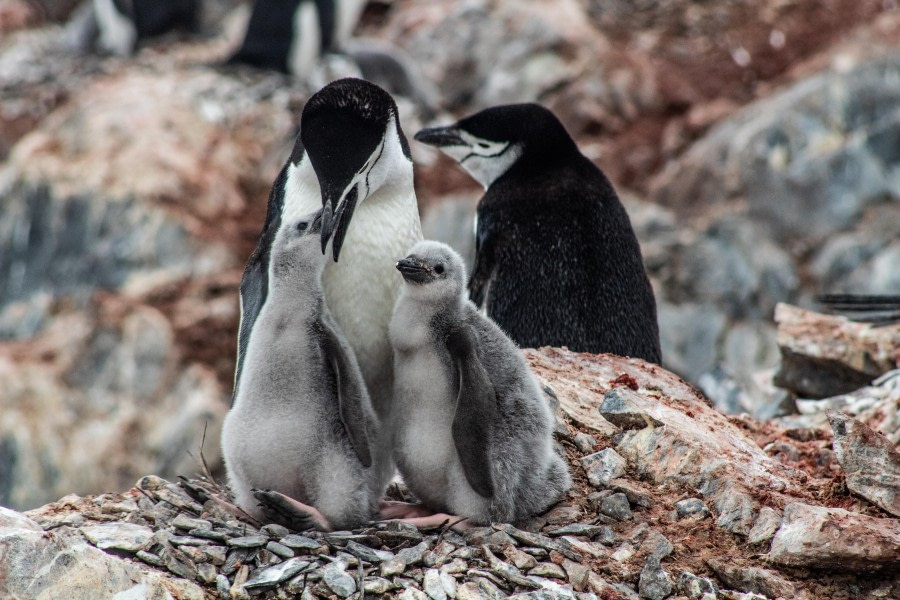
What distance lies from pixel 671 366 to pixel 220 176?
200 inches

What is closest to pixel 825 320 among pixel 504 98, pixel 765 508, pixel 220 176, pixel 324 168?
pixel 765 508

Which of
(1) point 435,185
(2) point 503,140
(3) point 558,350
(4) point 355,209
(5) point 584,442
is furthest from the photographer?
(1) point 435,185

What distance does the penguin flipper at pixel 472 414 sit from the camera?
296cm

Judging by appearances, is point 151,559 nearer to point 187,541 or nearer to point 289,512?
point 187,541

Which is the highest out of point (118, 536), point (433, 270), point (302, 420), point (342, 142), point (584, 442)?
point (342, 142)

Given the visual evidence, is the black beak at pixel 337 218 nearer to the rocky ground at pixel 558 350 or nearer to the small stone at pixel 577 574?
the rocky ground at pixel 558 350

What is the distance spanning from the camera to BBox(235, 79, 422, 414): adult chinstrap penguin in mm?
3223

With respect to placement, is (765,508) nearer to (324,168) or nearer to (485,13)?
A: (324,168)

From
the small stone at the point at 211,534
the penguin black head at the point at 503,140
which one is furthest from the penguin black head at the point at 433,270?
the penguin black head at the point at 503,140

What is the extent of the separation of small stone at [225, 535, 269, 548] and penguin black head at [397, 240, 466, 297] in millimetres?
802

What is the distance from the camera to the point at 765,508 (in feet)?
10.5

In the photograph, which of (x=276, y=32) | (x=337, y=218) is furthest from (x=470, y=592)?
(x=276, y=32)

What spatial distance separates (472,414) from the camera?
9.70ft

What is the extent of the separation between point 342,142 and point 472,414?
900mm
